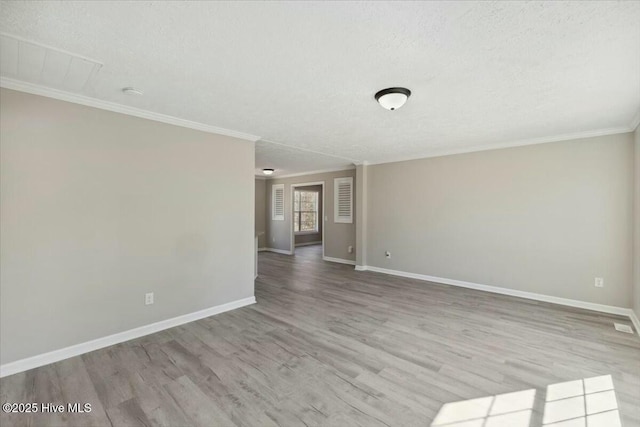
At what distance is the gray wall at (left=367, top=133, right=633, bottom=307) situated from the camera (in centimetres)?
363

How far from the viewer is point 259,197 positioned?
348 inches

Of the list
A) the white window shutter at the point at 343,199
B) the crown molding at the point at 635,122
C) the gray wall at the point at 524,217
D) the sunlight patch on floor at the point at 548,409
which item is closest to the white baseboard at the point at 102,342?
the sunlight patch on floor at the point at 548,409

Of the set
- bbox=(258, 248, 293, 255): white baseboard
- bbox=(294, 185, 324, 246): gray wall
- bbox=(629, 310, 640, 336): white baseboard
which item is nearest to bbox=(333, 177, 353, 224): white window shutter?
bbox=(258, 248, 293, 255): white baseboard

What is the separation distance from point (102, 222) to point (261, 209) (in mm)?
6185

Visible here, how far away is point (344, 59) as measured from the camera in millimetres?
1938

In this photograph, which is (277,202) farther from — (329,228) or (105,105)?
(105,105)

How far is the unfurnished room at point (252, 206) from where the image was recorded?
1703mm

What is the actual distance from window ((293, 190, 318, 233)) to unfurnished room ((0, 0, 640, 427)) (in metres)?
5.44

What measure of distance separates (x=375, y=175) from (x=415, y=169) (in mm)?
925

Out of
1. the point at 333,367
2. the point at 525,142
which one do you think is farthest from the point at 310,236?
the point at 333,367

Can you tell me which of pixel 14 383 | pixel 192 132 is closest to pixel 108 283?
pixel 14 383

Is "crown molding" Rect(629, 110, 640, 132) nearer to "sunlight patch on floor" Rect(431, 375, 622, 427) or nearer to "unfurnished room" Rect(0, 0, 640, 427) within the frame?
"unfurnished room" Rect(0, 0, 640, 427)

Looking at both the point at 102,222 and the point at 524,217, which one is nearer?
the point at 102,222

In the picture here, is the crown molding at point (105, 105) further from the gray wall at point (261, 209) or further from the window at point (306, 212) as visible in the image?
the window at point (306, 212)
